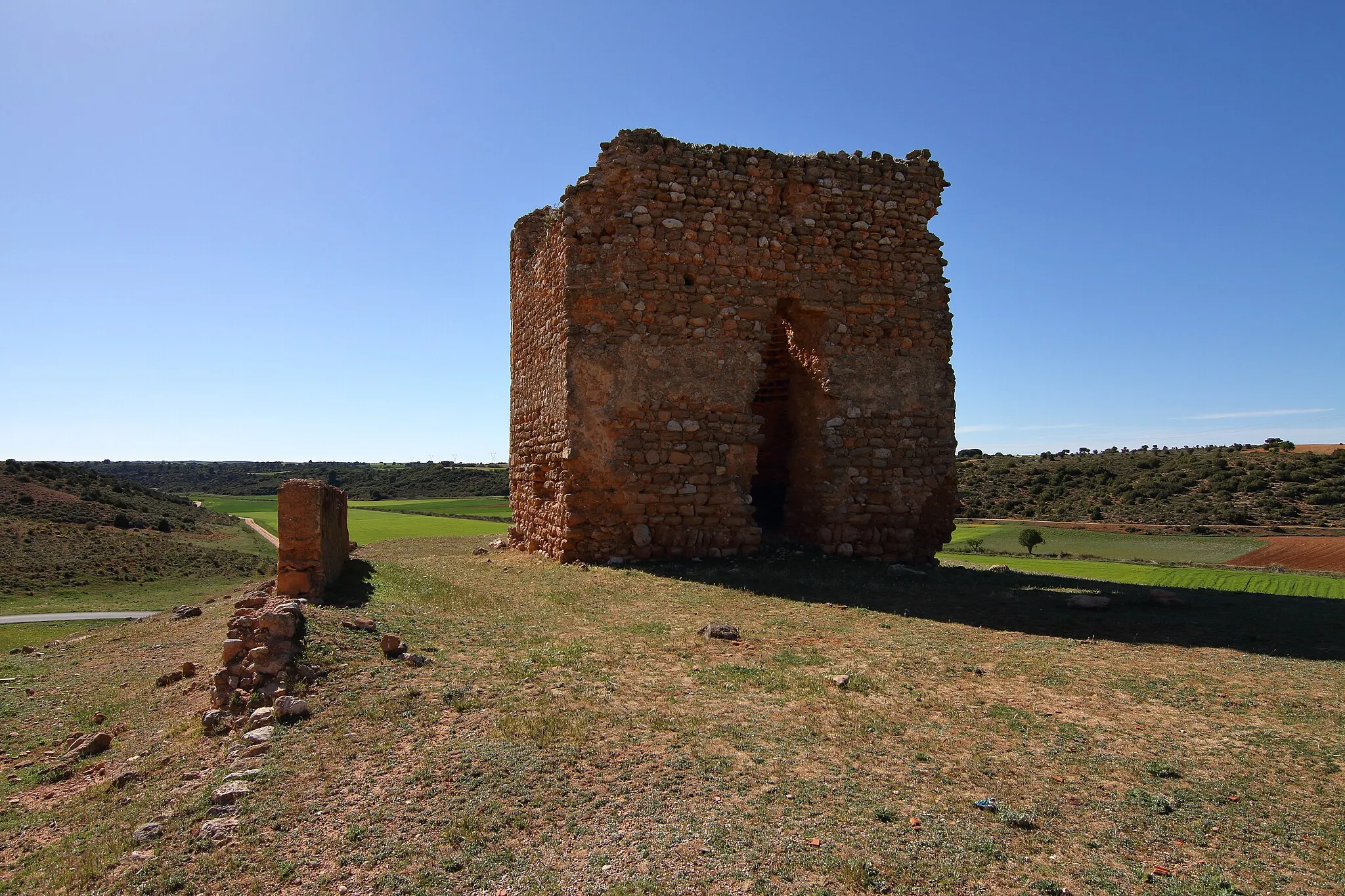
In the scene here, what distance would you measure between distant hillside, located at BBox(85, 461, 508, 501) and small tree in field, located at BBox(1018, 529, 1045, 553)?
36.1 meters

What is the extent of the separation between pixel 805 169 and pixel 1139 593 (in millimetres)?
6639

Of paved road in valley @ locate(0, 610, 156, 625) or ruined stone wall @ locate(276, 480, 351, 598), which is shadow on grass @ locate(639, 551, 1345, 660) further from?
paved road in valley @ locate(0, 610, 156, 625)

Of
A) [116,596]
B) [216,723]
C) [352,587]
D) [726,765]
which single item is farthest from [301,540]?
[116,596]

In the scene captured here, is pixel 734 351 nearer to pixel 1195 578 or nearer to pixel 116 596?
pixel 1195 578

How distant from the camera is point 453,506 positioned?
A: 43.8m

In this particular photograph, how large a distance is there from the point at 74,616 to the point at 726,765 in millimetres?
15100

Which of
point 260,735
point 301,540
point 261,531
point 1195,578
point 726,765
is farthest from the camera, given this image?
point 261,531

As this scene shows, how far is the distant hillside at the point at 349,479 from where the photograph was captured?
64.2 m

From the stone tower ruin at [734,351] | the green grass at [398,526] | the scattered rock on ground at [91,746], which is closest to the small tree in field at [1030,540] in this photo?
the stone tower ruin at [734,351]

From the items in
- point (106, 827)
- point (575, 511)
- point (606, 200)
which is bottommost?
point (106, 827)

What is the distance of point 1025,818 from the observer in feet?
10.3

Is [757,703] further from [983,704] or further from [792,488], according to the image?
[792,488]

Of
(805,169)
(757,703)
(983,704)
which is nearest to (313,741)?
(757,703)

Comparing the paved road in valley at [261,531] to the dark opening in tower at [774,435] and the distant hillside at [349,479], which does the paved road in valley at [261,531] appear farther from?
the dark opening in tower at [774,435]
